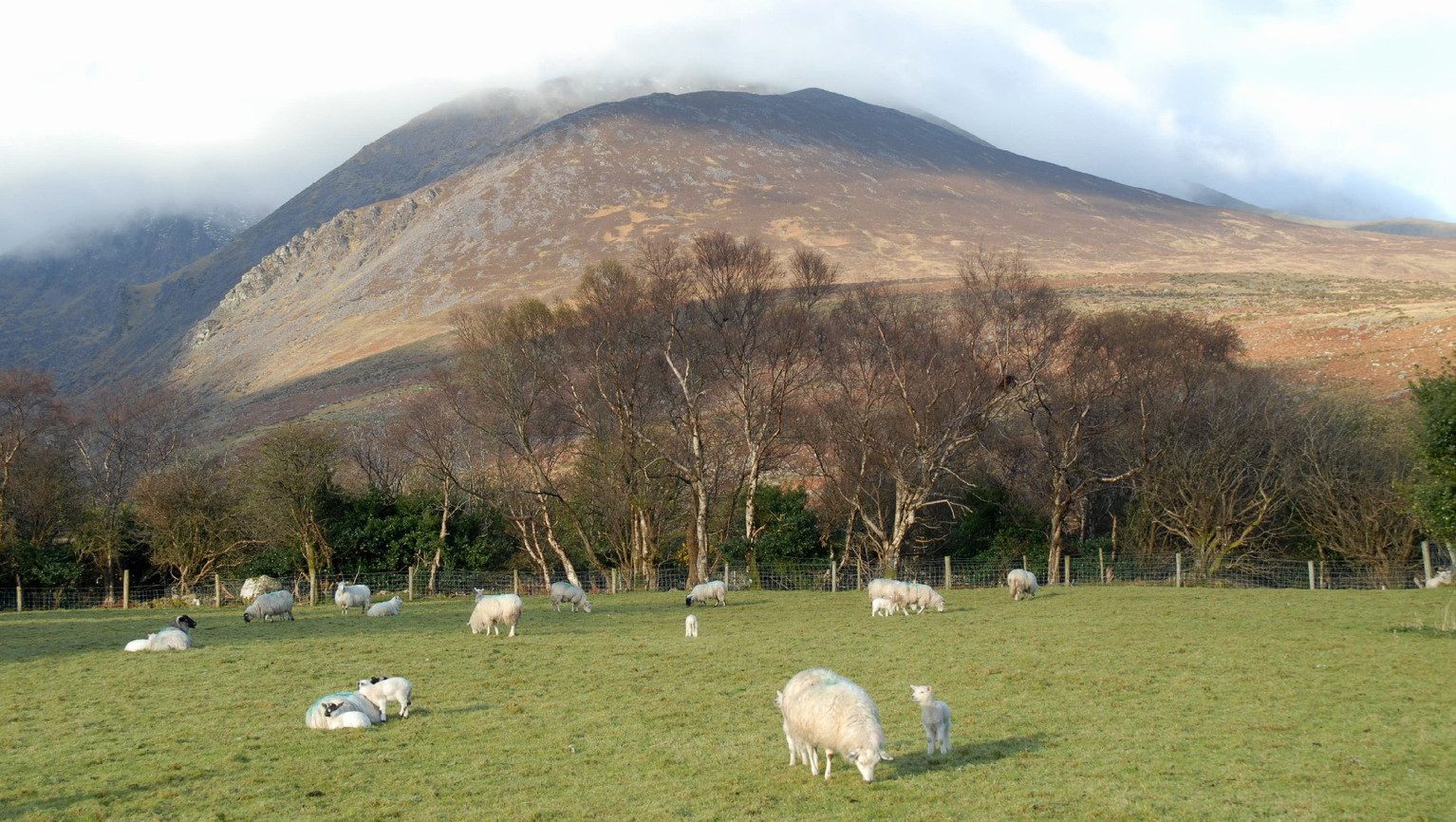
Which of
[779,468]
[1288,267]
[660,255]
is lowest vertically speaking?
[779,468]

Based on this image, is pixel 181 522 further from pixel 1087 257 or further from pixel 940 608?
pixel 1087 257

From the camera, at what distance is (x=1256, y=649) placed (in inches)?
677

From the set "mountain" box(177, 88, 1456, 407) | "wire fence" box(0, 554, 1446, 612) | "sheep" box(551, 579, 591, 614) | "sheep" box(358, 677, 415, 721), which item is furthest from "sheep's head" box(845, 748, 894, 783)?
"mountain" box(177, 88, 1456, 407)

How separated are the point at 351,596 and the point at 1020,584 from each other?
19319mm

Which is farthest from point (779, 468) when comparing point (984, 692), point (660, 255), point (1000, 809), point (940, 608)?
point (1000, 809)

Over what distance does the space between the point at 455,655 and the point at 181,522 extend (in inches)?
1067

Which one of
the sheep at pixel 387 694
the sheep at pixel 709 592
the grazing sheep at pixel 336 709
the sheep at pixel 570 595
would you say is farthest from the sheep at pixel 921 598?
the grazing sheep at pixel 336 709

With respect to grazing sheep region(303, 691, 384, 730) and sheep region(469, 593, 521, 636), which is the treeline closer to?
sheep region(469, 593, 521, 636)

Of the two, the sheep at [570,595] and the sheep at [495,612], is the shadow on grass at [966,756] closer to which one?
the sheep at [495,612]

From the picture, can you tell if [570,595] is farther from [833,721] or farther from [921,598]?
[833,721]

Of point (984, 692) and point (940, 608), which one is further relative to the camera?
point (940, 608)

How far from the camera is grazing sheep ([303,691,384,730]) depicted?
12102mm

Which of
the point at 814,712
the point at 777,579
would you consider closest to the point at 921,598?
the point at 777,579

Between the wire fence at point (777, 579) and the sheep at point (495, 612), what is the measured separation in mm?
14476
